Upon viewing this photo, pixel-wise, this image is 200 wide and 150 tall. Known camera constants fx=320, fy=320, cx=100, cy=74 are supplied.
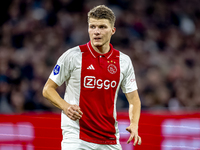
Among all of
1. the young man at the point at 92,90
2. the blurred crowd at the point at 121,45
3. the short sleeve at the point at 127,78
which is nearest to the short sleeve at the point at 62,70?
the young man at the point at 92,90

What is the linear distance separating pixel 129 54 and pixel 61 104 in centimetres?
577

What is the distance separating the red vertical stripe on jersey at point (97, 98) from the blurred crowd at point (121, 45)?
12.7ft

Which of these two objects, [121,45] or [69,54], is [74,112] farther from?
[121,45]

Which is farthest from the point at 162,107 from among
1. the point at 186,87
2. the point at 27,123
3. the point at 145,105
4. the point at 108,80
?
the point at 108,80

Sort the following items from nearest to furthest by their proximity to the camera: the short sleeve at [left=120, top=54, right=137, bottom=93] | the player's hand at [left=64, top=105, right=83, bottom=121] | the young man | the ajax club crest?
the player's hand at [left=64, top=105, right=83, bottom=121], the young man, the ajax club crest, the short sleeve at [left=120, top=54, right=137, bottom=93]

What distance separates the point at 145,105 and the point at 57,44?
9.18 ft

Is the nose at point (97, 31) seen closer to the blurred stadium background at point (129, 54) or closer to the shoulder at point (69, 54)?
the shoulder at point (69, 54)

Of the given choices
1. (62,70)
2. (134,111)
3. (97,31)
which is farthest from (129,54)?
(62,70)

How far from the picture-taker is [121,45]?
873 cm

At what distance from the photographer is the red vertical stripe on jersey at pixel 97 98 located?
10.3ft

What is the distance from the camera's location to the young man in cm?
312

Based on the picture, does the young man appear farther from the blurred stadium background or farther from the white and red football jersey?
the blurred stadium background

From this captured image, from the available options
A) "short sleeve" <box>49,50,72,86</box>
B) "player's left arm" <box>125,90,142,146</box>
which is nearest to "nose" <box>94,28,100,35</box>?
"short sleeve" <box>49,50,72,86</box>

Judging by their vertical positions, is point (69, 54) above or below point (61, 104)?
above
